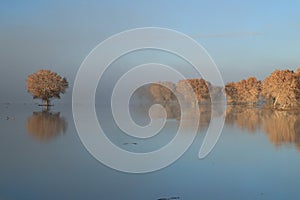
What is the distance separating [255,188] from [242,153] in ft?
21.5

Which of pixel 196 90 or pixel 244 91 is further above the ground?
pixel 196 90

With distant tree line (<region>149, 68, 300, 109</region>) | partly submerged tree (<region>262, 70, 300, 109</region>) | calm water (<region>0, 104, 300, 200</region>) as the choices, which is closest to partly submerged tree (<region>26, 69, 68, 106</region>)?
distant tree line (<region>149, 68, 300, 109</region>)

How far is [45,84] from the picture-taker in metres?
69.6

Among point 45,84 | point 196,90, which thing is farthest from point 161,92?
point 45,84

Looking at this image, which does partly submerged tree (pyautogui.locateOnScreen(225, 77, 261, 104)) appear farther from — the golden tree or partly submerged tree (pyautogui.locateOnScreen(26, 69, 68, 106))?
partly submerged tree (pyautogui.locateOnScreen(26, 69, 68, 106))

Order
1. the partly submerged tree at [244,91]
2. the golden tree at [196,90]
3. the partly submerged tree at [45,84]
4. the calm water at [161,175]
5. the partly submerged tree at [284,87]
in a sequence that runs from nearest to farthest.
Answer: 1. the calm water at [161,175]
2. the partly submerged tree at [284,87]
3. the partly submerged tree at [45,84]
4. the golden tree at [196,90]
5. the partly submerged tree at [244,91]

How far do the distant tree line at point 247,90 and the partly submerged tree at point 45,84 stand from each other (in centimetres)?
2376

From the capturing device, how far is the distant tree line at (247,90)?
58328 mm

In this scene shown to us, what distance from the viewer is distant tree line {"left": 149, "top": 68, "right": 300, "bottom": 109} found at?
191 feet

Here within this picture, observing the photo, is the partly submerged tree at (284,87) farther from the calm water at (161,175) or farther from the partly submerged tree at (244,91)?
the calm water at (161,175)

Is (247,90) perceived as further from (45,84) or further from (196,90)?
(45,84)

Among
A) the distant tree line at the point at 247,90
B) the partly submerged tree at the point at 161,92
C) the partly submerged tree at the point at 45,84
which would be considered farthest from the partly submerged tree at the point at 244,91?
the partly submerged tree at the point at 45,84

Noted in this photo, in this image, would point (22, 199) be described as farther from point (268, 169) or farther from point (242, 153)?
point (242, 153)

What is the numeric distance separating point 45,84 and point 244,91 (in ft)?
194
